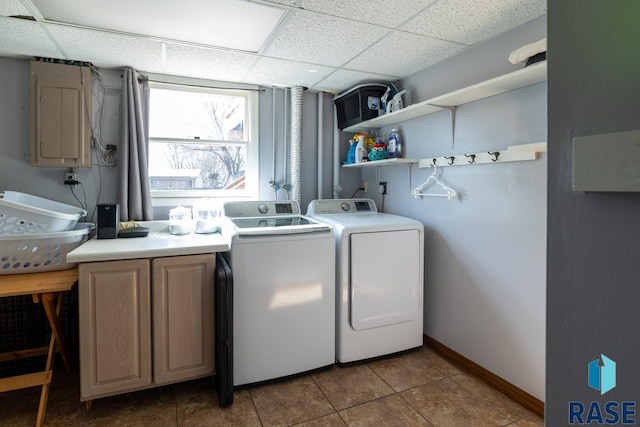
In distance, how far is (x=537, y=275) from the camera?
6.18ft

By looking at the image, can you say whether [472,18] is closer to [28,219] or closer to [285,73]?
[285,73]

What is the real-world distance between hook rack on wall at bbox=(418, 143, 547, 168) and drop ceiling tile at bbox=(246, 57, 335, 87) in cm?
105

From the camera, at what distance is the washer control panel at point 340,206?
9.45 ft

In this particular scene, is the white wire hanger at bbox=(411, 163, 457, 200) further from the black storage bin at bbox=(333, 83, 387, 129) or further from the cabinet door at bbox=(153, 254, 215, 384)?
the cabinet door at bbox=(153, 254, 215, 384)

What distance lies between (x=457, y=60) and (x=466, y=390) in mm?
2158

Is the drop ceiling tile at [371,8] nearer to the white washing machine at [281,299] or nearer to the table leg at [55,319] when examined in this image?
the white washing machine at [281,299]

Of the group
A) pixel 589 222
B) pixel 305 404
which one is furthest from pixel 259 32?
pixel 305 404

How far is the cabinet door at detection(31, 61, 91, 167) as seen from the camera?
2375 mm

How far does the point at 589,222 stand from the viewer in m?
0.60

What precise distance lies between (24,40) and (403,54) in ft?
7.85

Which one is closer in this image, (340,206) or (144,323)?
(144,323)

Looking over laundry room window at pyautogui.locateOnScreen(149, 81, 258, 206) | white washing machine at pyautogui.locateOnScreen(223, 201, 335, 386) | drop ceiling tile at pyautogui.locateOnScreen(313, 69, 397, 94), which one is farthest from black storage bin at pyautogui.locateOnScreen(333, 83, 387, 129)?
white washing machine at pyautogui.locateOnScreen(223, 201, 335, 386)

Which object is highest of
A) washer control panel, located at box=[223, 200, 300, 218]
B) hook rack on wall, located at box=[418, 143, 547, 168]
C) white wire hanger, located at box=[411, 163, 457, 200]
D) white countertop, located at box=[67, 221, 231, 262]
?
hook rack on wall, located at box=[418, 143, 547, 168]

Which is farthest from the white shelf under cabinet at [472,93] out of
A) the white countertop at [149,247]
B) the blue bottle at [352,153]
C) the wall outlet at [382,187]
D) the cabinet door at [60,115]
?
the cabinet door at [60,115]
